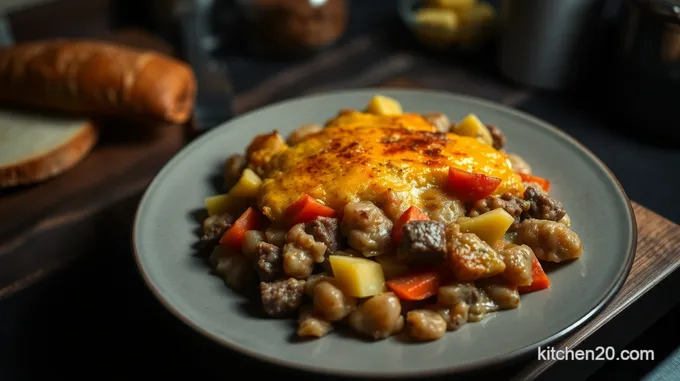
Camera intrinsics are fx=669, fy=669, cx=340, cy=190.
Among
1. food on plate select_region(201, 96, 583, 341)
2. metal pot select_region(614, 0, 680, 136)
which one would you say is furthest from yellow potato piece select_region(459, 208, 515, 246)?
metal pot select_region(614, 0, 680, 136)

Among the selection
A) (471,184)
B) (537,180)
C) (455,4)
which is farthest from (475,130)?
(455,4)

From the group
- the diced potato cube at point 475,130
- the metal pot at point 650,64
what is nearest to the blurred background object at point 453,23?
the metal pot at point 650,64

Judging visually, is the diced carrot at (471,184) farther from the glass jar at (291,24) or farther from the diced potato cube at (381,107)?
the glass jar at (291,24)

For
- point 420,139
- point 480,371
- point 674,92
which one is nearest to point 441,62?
point 674,92

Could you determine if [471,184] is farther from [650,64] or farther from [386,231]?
[650,64]

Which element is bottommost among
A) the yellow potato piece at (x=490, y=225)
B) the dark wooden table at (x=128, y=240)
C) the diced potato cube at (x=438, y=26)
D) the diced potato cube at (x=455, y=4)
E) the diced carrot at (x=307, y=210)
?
the dark wooden table at (x=128, y=240)

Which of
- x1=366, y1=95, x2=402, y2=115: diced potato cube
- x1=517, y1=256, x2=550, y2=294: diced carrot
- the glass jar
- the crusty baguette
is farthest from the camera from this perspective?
the glass jar

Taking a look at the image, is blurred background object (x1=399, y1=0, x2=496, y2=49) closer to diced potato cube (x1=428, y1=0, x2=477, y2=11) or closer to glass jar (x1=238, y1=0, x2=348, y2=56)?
diced potato cube (x1=428, y1=0, x2=477, y2=11)

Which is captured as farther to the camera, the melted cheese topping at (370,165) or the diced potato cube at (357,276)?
the melted cheese topping at (370,165)
